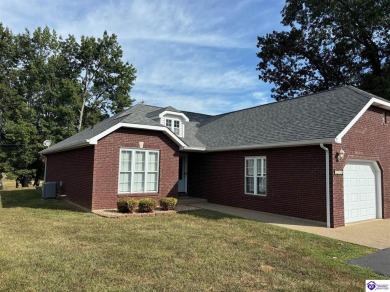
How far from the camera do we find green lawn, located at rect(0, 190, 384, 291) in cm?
510

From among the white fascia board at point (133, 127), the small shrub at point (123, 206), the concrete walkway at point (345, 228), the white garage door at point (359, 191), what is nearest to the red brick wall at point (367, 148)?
the white garage door at point (359, 191)

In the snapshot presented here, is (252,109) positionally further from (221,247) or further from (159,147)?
(221,247)

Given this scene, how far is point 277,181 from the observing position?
41.4ft

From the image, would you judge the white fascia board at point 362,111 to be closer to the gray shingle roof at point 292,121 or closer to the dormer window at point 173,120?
the gray shingle roof at point 292,121

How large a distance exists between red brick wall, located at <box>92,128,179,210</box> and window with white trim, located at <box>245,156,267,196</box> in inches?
137

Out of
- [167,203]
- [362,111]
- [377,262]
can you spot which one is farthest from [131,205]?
[362,111]

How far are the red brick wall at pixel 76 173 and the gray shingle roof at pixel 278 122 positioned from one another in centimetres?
61

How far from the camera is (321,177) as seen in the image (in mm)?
10922

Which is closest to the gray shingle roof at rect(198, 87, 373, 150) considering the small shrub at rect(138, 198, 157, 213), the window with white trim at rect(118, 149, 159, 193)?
the window with white trim at rect(118, 149, 159, 193)

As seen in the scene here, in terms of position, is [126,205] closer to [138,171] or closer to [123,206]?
[123,206]

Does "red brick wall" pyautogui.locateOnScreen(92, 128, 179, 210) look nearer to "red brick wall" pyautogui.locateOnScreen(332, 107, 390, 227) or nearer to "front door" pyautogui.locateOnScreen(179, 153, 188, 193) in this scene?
"front door" pyautogui.locateOnScreen(179, 153, 188, 193)

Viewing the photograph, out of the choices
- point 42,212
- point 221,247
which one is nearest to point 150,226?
point 221,247

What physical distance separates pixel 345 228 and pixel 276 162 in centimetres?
361

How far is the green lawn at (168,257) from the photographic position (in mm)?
5102
